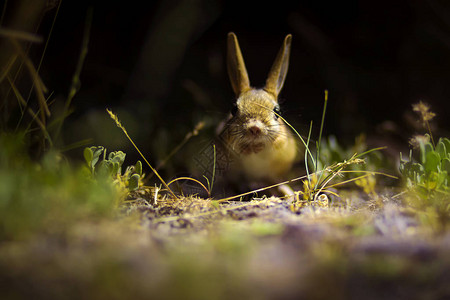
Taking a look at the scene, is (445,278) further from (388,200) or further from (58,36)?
(58,36)

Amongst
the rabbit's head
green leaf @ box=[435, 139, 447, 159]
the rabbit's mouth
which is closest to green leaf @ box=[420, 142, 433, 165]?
green leaf @ box=[435, 139, 447, 159]

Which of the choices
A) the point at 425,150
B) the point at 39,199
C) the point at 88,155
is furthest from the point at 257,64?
the point at 39,199

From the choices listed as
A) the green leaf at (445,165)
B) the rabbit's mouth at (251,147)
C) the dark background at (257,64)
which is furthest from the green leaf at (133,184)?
the green leaf at (445,165)

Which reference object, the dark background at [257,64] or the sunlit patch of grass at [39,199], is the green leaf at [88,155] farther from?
the dark background at [257,64]

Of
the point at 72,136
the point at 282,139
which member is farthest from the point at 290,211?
the point at 72,136

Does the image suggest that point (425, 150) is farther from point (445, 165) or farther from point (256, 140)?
point (256, 140)

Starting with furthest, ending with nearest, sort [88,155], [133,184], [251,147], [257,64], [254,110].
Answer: [257,64] → [254,110] → [251,147] → [133,184] → [88,155]
